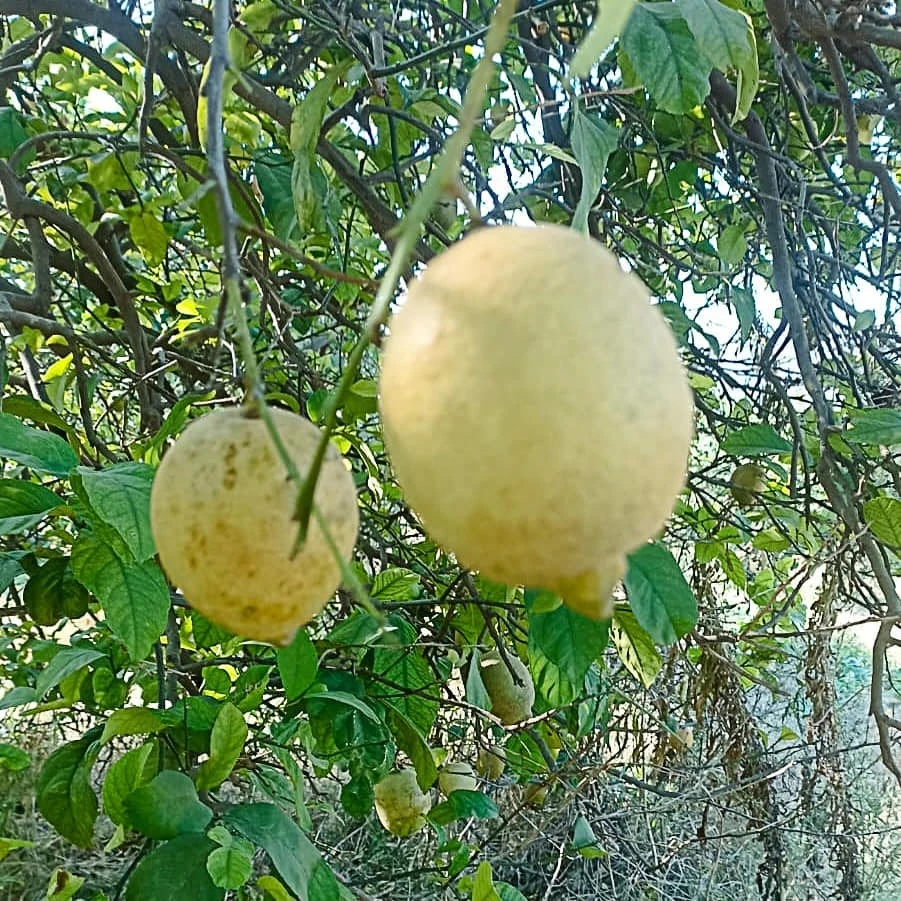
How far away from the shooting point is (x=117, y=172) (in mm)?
1910

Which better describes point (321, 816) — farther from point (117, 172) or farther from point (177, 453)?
point (177, 453)

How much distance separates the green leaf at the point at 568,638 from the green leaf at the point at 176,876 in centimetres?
44

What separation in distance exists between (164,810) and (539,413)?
883mm

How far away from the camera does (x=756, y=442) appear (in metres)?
1.66

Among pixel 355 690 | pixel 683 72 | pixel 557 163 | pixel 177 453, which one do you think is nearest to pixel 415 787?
pixel 355 690

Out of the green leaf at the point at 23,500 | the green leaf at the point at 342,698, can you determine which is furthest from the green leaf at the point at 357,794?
the green leaf at the point at 23,500

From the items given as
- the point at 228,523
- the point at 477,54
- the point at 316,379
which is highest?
the point at 477,54

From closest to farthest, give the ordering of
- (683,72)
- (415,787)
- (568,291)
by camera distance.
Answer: (568,291)
(683,72)
(415,787)

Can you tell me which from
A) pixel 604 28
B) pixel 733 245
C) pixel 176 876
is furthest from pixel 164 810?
pixel 733 245

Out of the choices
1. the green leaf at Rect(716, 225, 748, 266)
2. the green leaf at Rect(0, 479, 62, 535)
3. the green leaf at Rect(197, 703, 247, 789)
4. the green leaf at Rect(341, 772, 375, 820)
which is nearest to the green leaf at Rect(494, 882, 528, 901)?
the green leaf at Rect(341, 772, 375, 820)

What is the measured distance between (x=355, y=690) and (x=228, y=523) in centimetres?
105

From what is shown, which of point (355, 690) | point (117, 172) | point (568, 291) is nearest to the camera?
point (568, 291)

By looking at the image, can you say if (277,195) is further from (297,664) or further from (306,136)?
(297,664)

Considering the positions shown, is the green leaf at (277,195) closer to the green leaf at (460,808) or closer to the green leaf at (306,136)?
the green leaf at (306,136)
